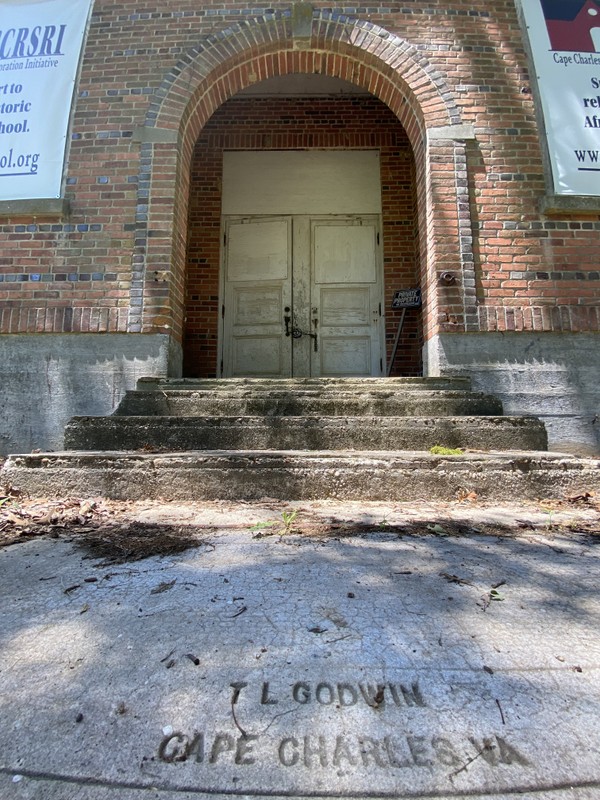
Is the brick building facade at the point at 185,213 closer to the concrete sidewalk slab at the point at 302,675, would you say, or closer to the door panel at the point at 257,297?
the door panel at the point at 257,297

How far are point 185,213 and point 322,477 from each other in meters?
3.83

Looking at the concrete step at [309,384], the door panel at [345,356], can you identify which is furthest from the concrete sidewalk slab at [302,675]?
the door panel at [345,356]

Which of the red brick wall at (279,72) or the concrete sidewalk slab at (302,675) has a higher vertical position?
the red brick wall at (279,72)

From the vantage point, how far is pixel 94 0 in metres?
5.24

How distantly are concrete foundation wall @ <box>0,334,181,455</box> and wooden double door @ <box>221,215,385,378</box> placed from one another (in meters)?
2.24

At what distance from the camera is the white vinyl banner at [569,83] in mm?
4727

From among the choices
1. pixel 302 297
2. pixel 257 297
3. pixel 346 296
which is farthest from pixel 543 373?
pixel 257 297

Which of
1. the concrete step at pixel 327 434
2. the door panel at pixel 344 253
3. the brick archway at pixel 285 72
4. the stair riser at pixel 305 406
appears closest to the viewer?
the concrete step at pixel 327 434

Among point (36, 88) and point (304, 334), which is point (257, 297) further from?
point (36, 88)

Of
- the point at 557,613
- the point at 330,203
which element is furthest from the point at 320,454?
the point at 330,203

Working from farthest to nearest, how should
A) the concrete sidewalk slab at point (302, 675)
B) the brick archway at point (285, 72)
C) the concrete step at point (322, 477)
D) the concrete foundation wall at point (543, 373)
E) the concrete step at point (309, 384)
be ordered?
the brick archway at point (285, 72) → the concrete foundation wall at point (543, 373) → the concrete step at point (309, 384) → the concrete step at point (322, 477) → the concrete sidewalk slab at point (302, 675)

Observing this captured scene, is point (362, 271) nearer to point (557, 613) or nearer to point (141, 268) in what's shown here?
point (141, 268)

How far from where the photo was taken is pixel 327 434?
11.2ft

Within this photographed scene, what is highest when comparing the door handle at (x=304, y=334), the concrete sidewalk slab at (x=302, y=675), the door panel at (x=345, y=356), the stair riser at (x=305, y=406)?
the door handle at (x=304, y=334)
